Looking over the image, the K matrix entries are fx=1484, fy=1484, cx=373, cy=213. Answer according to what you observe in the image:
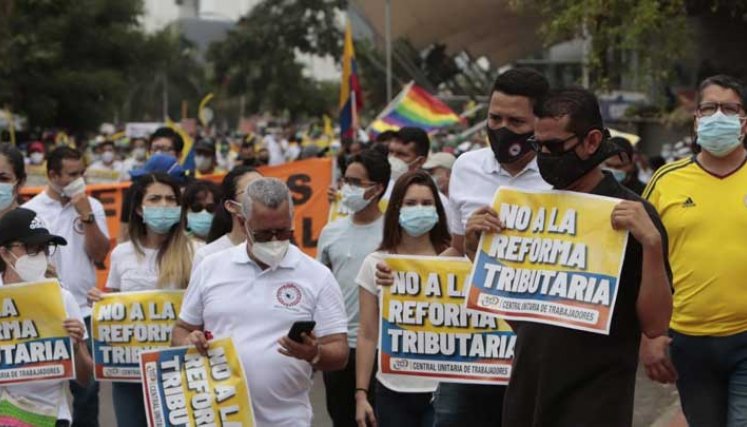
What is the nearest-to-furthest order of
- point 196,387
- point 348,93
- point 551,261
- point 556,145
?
1. point 556,145
2. point 551,261
3. point 196,387
4. point 348,93

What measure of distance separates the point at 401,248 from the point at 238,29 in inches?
3167

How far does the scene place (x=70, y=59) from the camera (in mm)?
52781

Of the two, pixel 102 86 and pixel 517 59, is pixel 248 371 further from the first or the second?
pixel 517 59

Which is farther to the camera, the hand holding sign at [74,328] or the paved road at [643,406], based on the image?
the paved road at [643,406]

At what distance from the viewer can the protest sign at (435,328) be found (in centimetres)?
666

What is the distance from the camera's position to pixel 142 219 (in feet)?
26.2

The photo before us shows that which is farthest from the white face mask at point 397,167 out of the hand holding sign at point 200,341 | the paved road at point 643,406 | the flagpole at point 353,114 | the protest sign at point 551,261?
the flagpole at point 353,114

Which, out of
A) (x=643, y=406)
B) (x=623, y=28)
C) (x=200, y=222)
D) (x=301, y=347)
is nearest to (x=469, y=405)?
(x=301, y=347)

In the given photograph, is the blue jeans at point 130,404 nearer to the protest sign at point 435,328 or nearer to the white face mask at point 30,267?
the white face mask at point 30,267

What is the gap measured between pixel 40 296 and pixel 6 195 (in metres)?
1.86

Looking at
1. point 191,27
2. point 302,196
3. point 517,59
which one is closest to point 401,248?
point 302,196

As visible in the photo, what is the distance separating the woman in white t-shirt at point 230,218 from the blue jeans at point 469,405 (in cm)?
129

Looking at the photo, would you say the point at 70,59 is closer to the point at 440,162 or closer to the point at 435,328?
the point at 440,162

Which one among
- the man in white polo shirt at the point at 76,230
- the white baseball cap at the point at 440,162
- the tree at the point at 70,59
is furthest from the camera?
the tree at the point at 70,59
